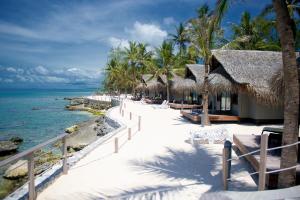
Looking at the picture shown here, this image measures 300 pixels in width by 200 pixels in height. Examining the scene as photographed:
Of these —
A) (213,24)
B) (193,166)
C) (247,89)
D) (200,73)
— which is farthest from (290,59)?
(200,73)

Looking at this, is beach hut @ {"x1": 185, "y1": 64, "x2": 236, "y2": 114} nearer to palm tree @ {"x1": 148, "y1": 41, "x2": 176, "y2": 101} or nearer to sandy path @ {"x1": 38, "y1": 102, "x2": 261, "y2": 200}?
palm tree @ {"x1": 148, "y1": 41, "x2": 176, "y2": 101}

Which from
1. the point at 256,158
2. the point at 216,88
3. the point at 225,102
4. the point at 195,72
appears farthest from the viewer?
the point at 195,72

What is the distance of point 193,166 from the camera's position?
23.7 ft

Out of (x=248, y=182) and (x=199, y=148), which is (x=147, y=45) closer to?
(x=199, y=148)

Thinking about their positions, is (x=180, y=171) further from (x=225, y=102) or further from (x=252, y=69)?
(x=225, y=102)

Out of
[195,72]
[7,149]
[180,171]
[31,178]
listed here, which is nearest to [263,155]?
[180,171]

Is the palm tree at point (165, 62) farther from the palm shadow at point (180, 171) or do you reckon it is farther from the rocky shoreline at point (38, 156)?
the palm shadow at point (180, 171)

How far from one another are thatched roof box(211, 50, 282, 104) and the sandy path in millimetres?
6287

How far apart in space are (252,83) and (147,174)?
1024cm

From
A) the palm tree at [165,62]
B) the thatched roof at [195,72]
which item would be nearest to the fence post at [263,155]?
the thatched roof at [195,72]

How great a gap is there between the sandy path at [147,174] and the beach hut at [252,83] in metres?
6.34

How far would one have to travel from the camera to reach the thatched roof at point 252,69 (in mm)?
14385

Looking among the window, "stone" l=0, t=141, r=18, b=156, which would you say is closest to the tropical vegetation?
the window

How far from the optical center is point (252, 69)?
15.9 meters
